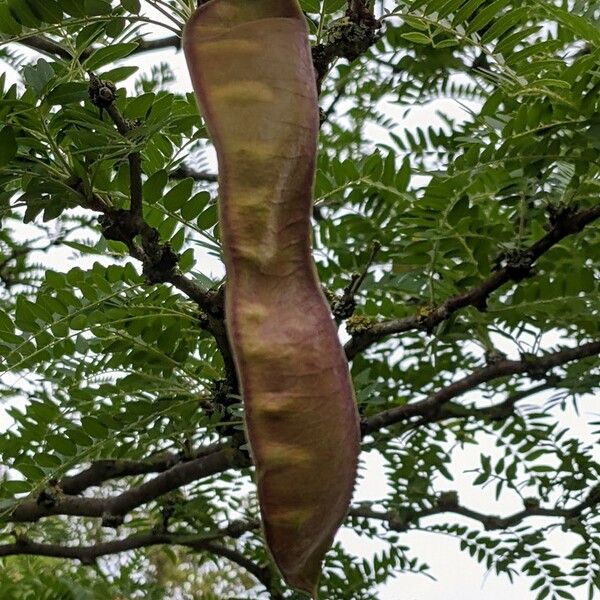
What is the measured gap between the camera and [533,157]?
49.0 inches

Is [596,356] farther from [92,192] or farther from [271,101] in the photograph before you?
[271,101]

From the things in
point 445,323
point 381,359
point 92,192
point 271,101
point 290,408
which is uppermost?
point 381,359

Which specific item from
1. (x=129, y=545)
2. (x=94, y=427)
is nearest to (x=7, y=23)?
(x=94, y=427)

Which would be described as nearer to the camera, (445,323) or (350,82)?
(445,323)

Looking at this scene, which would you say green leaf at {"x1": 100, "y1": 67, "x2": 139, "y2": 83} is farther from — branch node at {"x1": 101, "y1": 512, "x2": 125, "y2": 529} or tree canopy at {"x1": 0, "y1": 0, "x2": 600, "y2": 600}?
branch node at {"x1": 101, "y1": 512, "x2": 125, "y2": 529}

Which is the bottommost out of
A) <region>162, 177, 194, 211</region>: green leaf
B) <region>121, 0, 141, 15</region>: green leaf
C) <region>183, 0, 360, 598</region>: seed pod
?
<region>183, 0, 360, 598</region>: seed pod

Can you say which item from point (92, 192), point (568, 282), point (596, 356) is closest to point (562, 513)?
point (596, 356)

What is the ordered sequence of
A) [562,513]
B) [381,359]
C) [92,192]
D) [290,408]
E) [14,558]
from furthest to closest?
[14,558]
[381,359]
[562,513]
[92,192]
[290,408]

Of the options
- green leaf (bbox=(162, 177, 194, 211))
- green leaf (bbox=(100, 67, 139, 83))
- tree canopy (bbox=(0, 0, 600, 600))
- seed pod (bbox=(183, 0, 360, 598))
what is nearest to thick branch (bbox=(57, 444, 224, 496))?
tree canopy (bbox=(0, 0, 600, 600))

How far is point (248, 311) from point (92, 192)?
39 centimetres

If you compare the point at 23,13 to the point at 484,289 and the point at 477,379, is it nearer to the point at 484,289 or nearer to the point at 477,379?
the point at 484,289

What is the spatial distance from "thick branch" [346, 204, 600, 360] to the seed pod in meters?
0.60

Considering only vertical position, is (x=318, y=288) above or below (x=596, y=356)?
below

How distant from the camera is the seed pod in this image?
0.67 m
